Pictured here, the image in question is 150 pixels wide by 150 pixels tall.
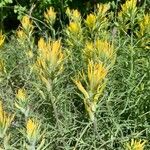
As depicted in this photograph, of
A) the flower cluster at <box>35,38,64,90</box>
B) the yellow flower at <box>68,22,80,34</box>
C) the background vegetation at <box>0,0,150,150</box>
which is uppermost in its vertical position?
the flower cluster at <box>35,38,64,90</box>

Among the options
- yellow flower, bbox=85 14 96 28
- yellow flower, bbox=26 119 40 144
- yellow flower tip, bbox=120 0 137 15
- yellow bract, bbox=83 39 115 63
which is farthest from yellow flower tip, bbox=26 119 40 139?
yellow flower tip, bbox=120 0 137 15

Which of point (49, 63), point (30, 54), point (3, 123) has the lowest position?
point (30, 54)

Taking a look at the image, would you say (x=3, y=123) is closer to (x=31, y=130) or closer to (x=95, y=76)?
(x=31, y=130)

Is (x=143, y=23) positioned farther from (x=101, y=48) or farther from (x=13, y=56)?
(x=13, y=56)

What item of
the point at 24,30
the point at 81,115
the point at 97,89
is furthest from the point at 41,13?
the point at 97,89

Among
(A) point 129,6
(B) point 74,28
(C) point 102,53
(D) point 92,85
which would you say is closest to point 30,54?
(B) point 74,28

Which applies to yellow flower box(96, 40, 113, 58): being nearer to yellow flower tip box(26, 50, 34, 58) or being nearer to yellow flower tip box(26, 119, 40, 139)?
yellow flower tip box(26, 119, 40, 139)

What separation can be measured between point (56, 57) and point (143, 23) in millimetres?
771

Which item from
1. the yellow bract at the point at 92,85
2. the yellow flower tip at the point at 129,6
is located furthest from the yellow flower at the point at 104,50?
the yellow flower tip at the point at 129,6

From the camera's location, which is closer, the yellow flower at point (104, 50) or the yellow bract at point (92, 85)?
the yellow bract at point (92, 85)

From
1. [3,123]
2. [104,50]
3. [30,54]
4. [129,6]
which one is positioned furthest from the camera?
[30,54]

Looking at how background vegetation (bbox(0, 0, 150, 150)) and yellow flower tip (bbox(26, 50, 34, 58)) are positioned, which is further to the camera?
yellow flower tip (bbox(26, 50, 34, 58))

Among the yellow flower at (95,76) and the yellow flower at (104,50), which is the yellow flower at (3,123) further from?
the yellow flower at (104,50)

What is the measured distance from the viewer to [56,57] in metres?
1.55
